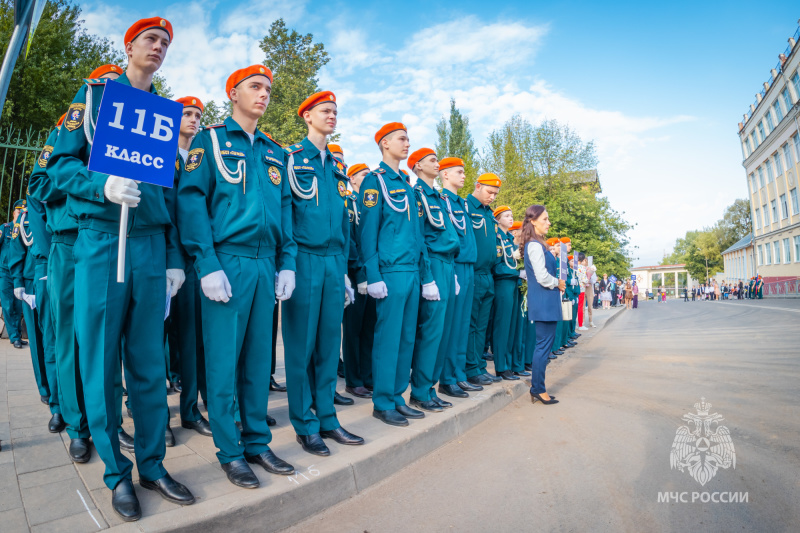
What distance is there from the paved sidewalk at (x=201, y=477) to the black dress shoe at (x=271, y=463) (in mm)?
41

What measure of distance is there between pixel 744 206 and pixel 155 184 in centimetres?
9030

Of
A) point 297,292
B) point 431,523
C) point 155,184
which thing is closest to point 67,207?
point 155,184

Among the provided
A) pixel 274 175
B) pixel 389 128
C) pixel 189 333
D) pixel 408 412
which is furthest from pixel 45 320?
pixel 389 128

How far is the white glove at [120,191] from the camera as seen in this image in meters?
2.40

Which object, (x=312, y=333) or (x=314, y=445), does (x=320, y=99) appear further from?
(x=314, y=445)

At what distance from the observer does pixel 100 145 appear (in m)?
2.46

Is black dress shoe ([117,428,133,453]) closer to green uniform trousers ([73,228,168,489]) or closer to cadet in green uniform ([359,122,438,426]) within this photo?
green uniform trousers ([73,228,168,489])

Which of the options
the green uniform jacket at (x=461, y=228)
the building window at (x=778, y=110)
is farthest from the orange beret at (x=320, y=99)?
the building window at (x=778, y=110)

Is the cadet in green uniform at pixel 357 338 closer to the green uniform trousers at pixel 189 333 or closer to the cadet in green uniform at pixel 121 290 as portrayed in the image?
the green uniform trousers at pixel 189 333

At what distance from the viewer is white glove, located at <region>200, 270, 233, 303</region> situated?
278 cm

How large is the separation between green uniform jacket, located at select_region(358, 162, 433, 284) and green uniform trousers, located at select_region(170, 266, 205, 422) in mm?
1416

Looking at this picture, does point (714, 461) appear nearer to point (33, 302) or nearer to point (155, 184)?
point (155, 184)

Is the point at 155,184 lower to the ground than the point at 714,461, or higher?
higher

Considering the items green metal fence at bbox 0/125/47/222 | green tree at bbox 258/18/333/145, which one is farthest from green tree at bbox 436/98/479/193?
green metal fence at bbox 0/125/47/222
